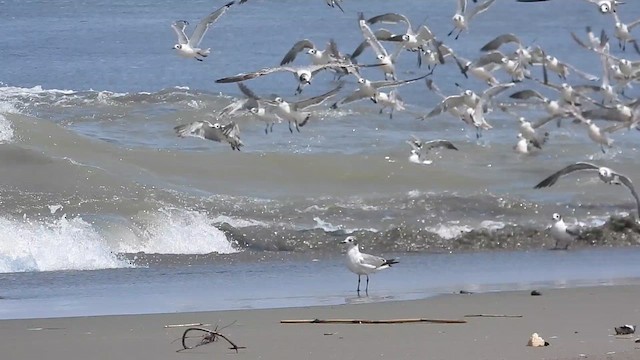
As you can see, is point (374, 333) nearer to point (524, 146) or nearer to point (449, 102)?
point (449, 102)

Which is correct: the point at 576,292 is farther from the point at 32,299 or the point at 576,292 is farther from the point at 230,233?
the point at 230,233

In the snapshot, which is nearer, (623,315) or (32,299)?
(623,315)

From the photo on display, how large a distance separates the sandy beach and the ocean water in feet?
2.01

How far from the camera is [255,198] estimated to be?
15133mm

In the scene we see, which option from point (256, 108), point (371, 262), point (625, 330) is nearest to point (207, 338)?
point (625, 330)

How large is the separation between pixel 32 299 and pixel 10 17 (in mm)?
29966

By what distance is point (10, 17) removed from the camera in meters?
37.8

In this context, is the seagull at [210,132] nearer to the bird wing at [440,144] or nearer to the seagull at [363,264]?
the bird wing at [440,144]

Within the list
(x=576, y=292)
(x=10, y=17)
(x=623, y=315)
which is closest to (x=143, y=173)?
(x=576, y=292)

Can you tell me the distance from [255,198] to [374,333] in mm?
8079

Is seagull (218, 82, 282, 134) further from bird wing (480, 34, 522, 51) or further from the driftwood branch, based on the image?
the driftwood branch

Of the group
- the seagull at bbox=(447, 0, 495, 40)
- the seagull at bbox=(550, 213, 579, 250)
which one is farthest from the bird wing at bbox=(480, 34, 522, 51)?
the seagull at bbox=(550, 213, 579, 250)

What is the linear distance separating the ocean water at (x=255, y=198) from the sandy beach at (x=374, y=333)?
2.01 feet

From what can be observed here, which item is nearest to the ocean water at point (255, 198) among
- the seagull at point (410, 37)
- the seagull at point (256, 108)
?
the seagull at point (256, 108)
